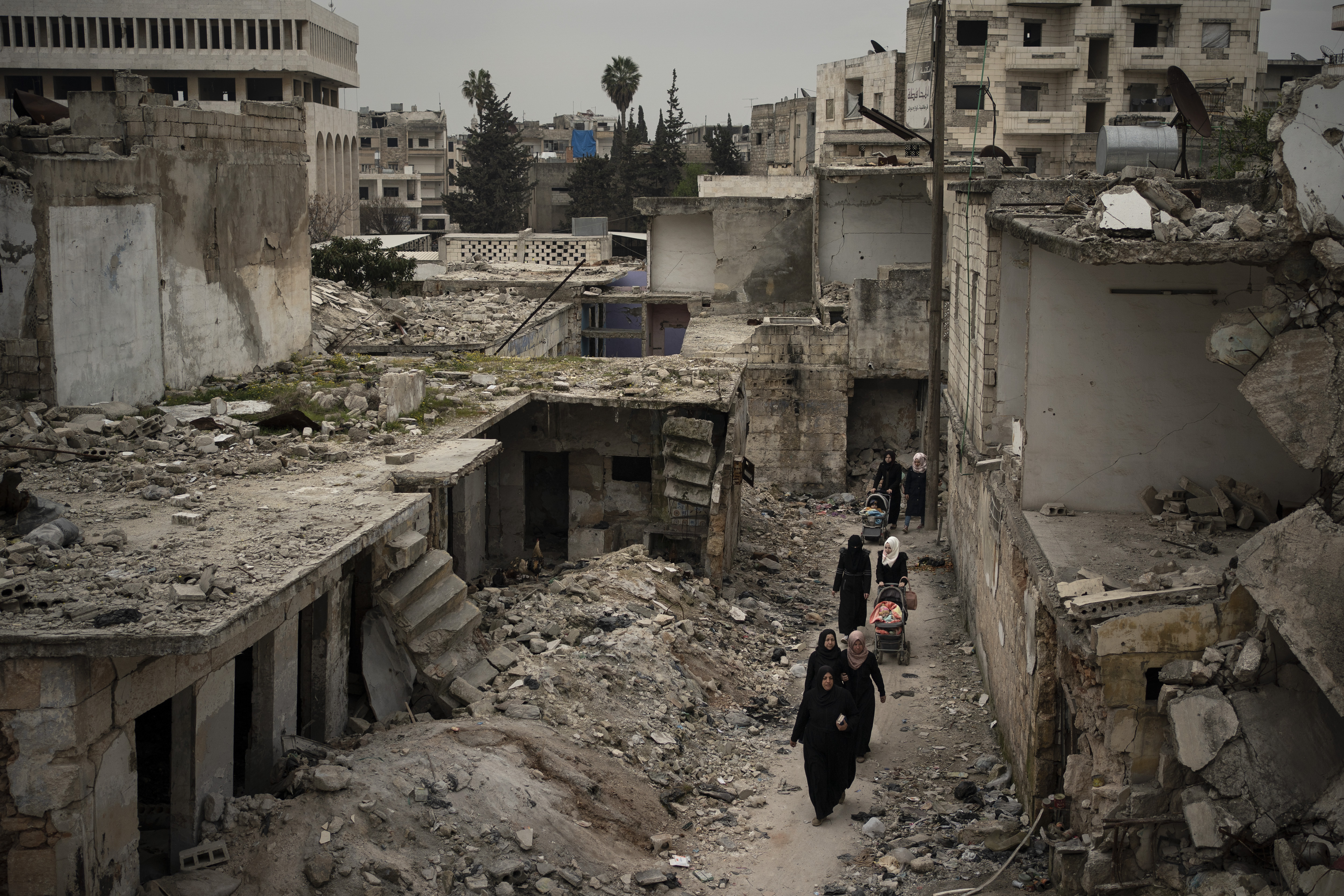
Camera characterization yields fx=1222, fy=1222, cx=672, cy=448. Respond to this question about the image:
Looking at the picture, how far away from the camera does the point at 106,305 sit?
11.5m

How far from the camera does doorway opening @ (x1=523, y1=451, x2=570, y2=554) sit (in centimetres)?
1547

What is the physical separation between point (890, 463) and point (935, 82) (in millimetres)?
5200

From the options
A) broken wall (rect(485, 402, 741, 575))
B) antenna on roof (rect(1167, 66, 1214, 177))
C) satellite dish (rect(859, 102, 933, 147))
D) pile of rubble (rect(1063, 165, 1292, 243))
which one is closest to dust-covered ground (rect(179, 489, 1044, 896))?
broken wall (rect(485, 402, 741, 575))

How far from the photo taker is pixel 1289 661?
20.9ft

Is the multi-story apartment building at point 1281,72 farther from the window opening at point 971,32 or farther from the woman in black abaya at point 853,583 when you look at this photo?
the woman in black abaya at point 853,583

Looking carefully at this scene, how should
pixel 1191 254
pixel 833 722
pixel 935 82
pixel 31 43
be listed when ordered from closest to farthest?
pixel 1191 254
pixel 833 722
pixel 935 82
pixel 31 43

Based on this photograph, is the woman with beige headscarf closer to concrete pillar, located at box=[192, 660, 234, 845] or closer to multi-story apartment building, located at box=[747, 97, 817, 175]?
concrete pillar, located at box=[192, 660, 234, 845]

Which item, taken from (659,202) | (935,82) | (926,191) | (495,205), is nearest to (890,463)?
(935,82)

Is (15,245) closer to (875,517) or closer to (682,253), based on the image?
(875,517)

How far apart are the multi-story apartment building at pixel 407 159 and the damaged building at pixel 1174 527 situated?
55.1 m

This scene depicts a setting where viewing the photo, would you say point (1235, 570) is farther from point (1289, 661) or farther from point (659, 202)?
point (659, 202)

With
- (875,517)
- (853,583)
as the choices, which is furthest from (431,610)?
(875,517)

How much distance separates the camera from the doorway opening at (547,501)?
50.8ft

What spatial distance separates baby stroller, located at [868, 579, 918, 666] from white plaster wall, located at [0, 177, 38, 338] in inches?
322
